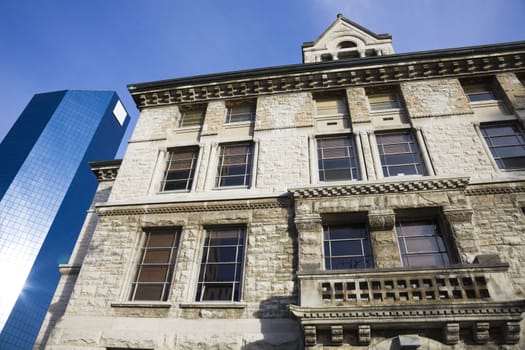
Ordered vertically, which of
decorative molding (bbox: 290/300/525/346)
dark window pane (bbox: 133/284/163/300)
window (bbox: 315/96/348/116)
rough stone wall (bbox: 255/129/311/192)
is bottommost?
decorative molding (bbox: 290/300/525/346)

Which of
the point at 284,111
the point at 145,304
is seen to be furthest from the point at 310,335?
the point at 284,111

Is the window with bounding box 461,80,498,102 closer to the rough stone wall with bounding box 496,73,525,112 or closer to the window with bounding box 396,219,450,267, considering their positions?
the rough stone wall with bounding box 496,73,525,112

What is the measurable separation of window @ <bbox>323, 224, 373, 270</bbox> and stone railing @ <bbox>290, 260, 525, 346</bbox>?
1.45 meters

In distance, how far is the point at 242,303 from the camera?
8383 millimetres

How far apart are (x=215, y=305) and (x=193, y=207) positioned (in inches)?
131

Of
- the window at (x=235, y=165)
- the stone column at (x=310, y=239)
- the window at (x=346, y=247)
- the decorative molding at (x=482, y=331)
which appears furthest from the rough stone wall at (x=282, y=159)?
the decorative molding at (x=482, y=331)

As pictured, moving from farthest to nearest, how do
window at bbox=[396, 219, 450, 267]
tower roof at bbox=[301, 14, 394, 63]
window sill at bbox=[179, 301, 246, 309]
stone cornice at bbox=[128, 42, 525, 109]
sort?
tower roof at bbox=[301, 14, 394, 63], stone cornice at bbox=[128, 42, 525, 109], window at bbox=[396, 219, 450, 267], window sill at bbox=[179, 301, 246, 309]

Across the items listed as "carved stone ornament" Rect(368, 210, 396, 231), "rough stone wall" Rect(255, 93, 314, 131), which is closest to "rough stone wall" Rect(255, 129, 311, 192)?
"rough stone wall" Rect(255, 93, 314, 131)

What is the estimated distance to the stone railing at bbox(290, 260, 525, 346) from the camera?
20.9ft

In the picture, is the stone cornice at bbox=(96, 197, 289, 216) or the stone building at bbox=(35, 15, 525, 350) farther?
the stone cornice at bbox=(96, 197, 289, 216)

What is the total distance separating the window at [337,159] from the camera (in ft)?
35.4

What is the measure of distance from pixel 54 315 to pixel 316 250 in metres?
9.53

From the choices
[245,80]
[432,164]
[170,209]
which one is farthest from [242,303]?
[245,80]

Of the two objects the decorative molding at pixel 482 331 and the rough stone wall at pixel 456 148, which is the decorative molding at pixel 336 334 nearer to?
the decorative molding at pixel 482 331
